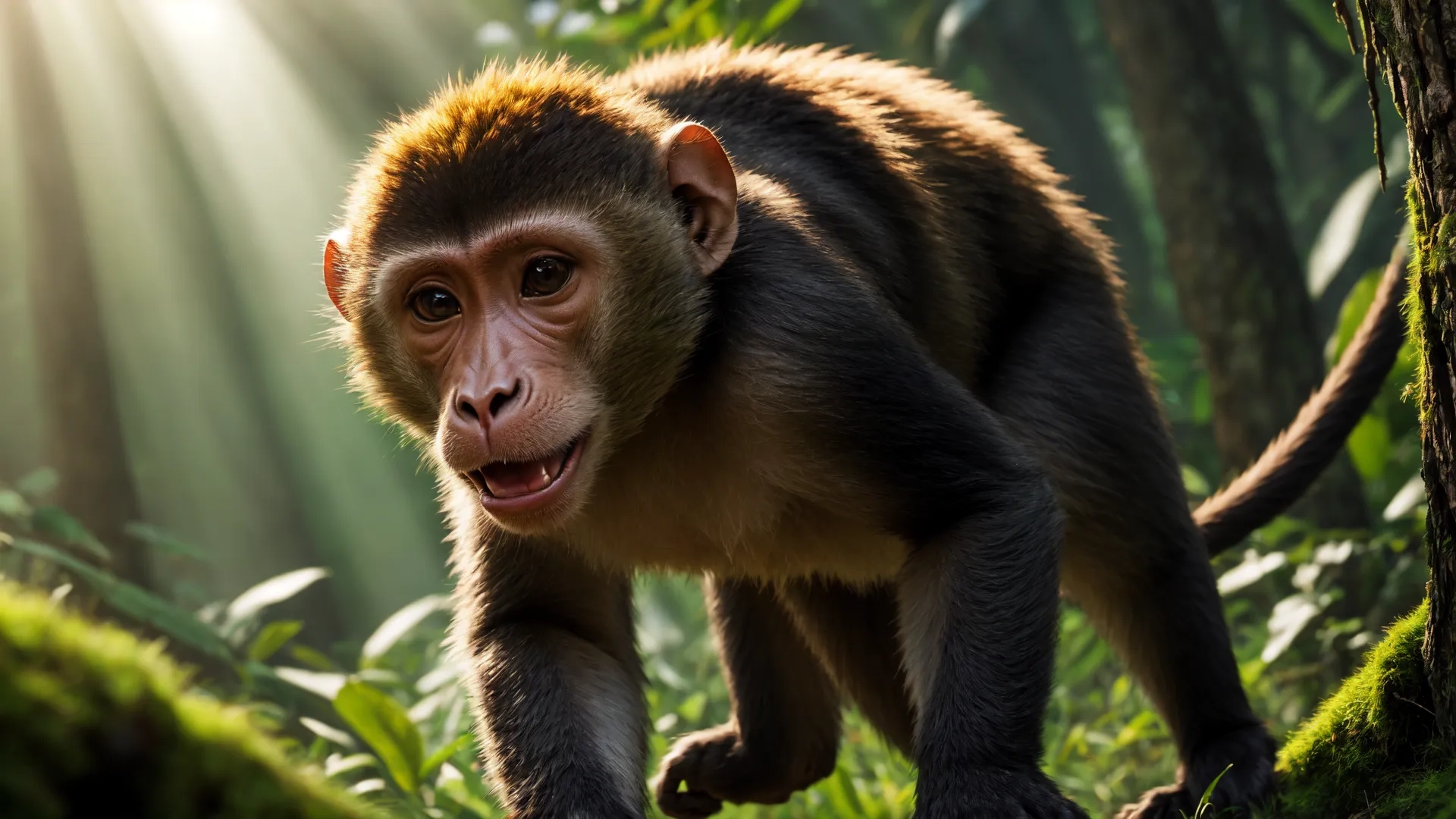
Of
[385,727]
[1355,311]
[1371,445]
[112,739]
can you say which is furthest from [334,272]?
[1371,445]

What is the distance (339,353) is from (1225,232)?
7.08m

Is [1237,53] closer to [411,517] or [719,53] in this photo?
[411,517]

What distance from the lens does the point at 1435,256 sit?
95.0 inches

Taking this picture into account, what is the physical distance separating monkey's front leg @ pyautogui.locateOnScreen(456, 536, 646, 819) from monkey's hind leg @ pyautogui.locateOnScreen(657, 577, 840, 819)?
72 cm

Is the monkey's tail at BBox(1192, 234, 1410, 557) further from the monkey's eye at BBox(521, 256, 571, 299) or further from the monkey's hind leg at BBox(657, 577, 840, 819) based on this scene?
the monkey's eye at BBox(521, 256, 571, 299)

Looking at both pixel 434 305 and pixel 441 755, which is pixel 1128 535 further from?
pixel 441 755

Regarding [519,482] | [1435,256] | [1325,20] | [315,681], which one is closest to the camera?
[1435,256]

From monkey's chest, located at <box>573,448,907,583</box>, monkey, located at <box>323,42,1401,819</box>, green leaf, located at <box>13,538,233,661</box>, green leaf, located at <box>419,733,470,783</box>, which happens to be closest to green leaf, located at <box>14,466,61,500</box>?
green leaf, located at <box>13,538,233,661</box>

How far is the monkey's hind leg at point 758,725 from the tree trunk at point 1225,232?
3.03 metres

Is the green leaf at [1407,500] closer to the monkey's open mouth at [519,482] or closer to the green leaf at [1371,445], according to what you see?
the green leaf at [1371,445]

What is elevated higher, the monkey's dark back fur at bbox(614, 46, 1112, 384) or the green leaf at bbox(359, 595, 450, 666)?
the monkey's dark back fur at bbox(614, 46, 1112, 384)

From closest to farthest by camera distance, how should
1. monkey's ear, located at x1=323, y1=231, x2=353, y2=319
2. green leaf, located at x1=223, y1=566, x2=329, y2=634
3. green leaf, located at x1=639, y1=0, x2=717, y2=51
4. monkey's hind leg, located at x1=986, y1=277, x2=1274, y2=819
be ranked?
monkey's ear, located at x1=323, y1=231, x2=353, y2=319
monkey's hind leg, located at x1=986, y1=277, x2=1274, y2=819
green leaf, located at x1=223, y1=566, x2=329, y2=634
green leaf, located at x1=639, y1=0, x2=717, y2=51

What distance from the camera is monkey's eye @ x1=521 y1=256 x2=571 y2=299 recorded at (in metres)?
3.24

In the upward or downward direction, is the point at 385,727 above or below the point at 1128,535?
below
